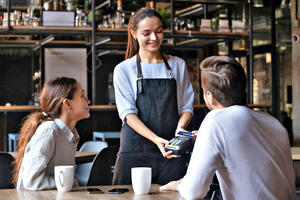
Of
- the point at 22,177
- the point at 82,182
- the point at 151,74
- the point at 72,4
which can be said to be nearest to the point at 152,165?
the point at 151,74

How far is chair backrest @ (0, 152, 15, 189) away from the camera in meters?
3.10

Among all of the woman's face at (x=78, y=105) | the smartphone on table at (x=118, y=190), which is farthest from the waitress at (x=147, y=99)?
the smartphone on table at (x=118, y=190)

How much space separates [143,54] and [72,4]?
5.05 m

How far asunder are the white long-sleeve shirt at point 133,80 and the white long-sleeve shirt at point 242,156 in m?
1.11

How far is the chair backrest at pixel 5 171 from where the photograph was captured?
10.2 ft

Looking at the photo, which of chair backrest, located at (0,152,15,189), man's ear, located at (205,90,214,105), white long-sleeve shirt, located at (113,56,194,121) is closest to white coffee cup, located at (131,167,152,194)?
man's ear, located at (205,90,214,105)

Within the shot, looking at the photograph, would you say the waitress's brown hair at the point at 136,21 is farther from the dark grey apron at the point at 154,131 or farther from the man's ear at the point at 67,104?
the man's ear at the point at 67,104

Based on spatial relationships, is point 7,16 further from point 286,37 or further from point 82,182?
point 286,37

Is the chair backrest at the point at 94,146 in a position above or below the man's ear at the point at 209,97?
below

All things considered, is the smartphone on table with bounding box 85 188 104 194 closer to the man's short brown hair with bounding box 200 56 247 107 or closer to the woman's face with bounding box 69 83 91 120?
the woman's face with bounding box 69 83 91 120

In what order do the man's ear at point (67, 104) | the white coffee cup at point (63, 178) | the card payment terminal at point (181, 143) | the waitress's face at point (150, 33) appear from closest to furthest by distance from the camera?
the white coffee cup at point (63, 178) → the card payment terminal at point (181, 143) → the man's ear at point (67, 104) → the waitress's face at point (150, 33)

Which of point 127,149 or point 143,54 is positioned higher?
point 143,54

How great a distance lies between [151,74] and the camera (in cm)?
289

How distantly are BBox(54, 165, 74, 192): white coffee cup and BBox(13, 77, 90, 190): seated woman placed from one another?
0.09 meters
